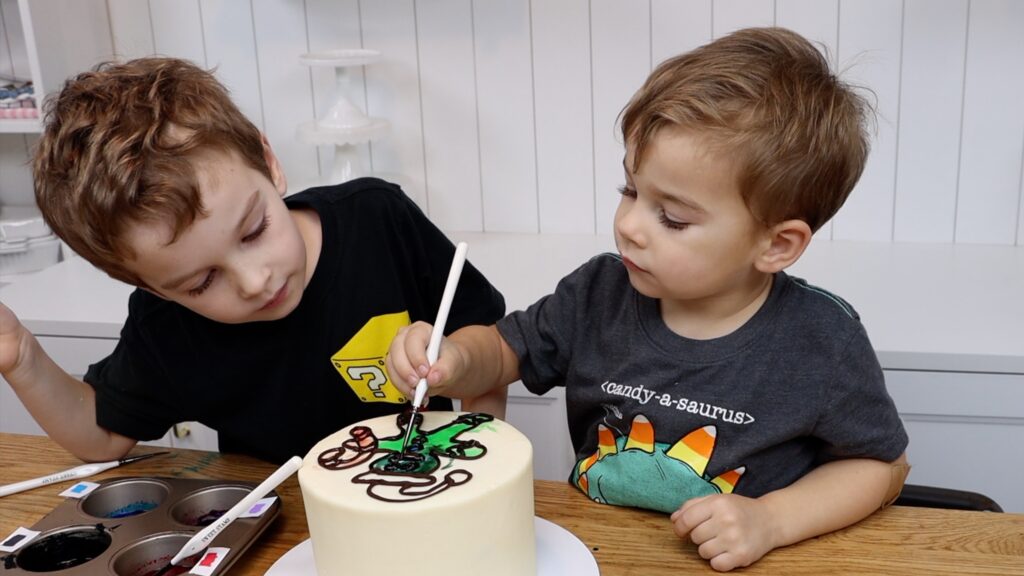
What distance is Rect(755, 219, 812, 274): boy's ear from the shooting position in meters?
0.92

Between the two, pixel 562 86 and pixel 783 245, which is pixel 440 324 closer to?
pixel 783 245

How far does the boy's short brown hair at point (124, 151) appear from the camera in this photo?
0.91 meters

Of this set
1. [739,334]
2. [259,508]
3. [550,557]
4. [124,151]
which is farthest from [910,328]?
[124,151]

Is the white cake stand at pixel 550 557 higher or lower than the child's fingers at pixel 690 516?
lower

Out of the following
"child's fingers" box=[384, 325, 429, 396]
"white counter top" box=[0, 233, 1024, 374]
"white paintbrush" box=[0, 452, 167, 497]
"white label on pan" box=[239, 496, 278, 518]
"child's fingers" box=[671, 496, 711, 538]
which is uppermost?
"child's fingers" box=[384, 325, 429, 396]

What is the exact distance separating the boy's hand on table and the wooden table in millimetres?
15

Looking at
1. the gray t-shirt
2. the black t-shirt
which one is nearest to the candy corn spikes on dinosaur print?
the gray t-shirt

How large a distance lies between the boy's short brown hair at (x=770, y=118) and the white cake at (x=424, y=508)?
0.32m

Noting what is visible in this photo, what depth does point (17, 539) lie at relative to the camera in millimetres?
917

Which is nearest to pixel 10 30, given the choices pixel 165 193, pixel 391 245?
pixel 391 245

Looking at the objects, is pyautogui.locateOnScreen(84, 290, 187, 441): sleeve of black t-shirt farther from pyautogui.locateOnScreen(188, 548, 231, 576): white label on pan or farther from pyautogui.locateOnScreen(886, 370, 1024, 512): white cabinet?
pyautogui.locateOnScreen(886, 370, 1024, 512): white cabinet

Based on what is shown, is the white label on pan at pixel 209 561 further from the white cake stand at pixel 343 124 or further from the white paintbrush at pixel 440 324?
the white cake stand at pixel 343 124

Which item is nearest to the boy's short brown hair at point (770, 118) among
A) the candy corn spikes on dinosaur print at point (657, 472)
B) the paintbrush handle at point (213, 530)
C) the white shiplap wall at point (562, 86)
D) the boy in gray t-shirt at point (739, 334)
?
the boy in gray t-shirt at point (739, 334)

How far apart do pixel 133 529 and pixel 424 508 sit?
0.35 metres
